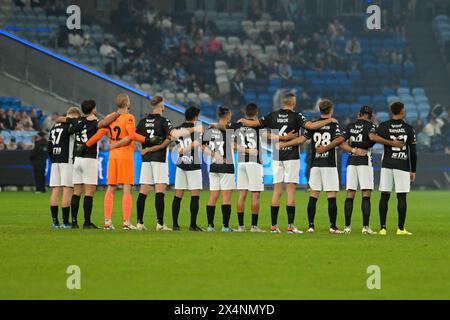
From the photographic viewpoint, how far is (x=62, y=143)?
800 inches

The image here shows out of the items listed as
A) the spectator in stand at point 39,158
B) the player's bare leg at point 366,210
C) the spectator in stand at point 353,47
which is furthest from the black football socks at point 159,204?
the spectator in stand at point 353,47

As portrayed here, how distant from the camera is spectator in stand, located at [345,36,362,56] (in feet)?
162

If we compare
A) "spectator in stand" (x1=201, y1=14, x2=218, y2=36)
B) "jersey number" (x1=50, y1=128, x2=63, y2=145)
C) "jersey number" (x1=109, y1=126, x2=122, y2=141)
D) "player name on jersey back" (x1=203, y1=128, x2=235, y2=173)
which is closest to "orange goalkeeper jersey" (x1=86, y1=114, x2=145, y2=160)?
"jersey number" (x1=109, y1=126, x2=122, y2=141)

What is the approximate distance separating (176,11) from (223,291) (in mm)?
37064

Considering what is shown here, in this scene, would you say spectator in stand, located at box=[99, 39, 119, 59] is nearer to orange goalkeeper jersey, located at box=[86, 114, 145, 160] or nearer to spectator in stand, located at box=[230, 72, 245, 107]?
spectator in stand, located at box=[230, 72, 245, 107]

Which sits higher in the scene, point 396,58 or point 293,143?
point 396,58

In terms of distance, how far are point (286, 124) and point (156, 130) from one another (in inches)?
87.0

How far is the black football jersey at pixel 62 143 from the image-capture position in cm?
2034

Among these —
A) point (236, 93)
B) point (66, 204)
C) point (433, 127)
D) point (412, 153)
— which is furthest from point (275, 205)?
point (433, 127)

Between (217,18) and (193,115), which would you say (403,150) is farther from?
(217,18)

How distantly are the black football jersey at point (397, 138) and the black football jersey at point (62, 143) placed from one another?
531 centimetres

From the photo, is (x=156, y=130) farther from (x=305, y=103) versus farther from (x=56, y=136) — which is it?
(x=305, y=103)

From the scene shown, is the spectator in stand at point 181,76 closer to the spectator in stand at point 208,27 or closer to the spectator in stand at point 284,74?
the spectator in stand at point 208,27
